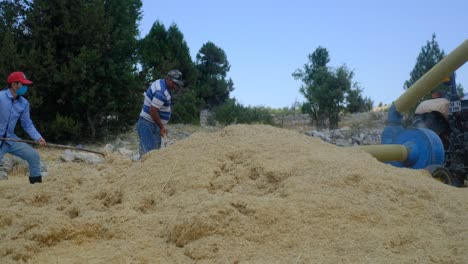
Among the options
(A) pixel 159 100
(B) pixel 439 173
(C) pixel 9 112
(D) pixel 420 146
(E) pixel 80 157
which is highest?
(A) pixel 159 100

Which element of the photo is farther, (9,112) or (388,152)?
(388,152)

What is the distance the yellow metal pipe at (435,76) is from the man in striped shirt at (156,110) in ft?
9.71

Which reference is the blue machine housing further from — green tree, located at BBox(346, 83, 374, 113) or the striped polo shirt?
green tree, located at BBox(346, 83, 374, 113)

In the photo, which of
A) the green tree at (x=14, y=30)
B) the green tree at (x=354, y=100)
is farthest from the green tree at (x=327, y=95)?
the green tree at (x=14, y=30)

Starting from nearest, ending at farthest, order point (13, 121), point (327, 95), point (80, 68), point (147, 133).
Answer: point (13, 121)
point (147, 133)
point (80, 68)
point (327, 95)

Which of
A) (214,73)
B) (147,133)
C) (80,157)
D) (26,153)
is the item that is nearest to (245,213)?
(147,133)

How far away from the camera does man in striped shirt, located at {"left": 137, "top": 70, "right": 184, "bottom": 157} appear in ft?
19.1

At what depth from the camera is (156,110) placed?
5.82 meters

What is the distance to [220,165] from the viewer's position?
3.58 m

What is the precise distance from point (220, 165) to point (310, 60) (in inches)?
717

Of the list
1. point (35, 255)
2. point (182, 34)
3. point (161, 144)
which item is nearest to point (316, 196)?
point (35, 255)

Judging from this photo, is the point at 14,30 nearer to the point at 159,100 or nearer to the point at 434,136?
the point at 159,100

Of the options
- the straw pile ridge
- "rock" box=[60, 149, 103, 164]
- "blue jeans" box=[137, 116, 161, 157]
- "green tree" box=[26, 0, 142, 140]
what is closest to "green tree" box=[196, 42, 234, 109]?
"green tree" box=[26, 0, 142, 140]

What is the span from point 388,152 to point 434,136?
65 centimetres
